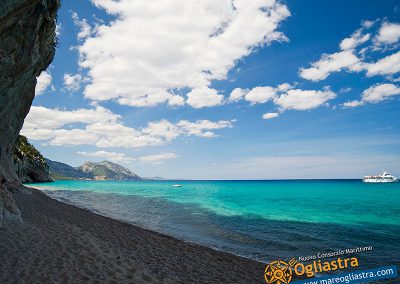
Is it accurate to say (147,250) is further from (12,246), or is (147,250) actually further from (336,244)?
(336,244)

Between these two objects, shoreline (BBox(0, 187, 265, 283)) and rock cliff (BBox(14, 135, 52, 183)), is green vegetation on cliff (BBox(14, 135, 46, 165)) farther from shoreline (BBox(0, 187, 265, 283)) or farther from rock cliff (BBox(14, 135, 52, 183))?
shoreline (BBox(0, 187, 265, 283))

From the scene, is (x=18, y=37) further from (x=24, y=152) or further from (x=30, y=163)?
(x=30, y=163)

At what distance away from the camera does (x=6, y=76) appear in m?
19.3

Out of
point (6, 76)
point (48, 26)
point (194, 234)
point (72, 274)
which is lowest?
point (194, 234)

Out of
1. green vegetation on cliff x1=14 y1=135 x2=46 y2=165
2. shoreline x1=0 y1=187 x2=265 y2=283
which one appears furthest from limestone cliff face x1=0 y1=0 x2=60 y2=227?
green vegetation on cliff x1=14 y1=135 x2=46 y2=165

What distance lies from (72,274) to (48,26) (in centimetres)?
2028

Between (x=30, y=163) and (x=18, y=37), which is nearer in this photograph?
(x=18, y=37)

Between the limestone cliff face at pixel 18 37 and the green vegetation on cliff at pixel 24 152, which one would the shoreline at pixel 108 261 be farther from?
the green vegetation on cliff at pixel 24 152

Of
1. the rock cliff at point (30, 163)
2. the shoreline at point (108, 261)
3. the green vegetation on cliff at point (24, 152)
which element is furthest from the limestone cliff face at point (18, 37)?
the rock cliff at point (30, 163)

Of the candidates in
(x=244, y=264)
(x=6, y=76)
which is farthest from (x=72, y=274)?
(x=6, y=76)

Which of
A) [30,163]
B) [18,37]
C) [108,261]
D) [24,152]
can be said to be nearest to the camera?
[108,261]

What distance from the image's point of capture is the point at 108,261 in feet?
45.1

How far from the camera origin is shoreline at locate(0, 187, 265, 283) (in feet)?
37.1

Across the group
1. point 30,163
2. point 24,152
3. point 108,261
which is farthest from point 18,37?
point 30,163
